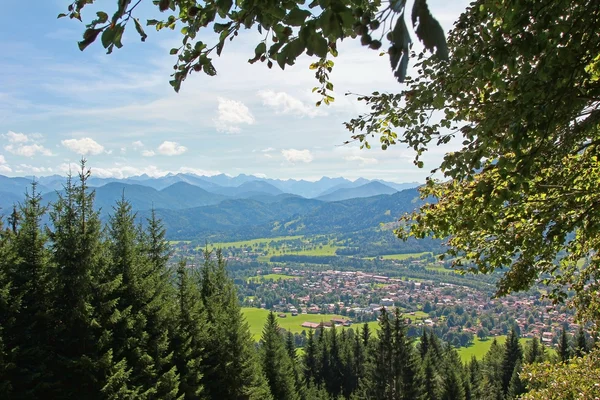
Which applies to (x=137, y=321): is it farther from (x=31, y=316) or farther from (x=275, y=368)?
(x=275, y=368)

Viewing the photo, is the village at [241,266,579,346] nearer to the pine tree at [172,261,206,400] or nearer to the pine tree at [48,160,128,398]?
the pine tree at [172,261,206,400]

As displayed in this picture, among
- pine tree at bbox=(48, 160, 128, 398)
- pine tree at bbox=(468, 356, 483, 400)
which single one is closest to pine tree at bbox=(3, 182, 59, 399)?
pine tree at bbox=(48, 160, 128, 398)

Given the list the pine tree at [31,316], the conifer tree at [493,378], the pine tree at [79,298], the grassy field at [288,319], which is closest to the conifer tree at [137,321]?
the pine tree at [79,298]

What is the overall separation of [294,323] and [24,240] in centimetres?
10664

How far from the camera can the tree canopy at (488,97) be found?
178cm

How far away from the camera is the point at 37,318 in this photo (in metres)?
10.3

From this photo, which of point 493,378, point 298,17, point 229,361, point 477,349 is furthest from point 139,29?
point 477,349

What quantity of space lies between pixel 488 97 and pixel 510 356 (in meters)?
45.9

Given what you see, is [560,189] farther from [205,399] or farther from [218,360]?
[218,360]

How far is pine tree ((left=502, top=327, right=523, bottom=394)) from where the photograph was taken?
137 feet

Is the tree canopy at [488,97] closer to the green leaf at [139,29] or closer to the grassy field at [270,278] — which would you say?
the green leaf at [139,29]

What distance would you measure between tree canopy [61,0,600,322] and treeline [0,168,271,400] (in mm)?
9117

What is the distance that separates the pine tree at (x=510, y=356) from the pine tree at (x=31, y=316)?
42.5 meters

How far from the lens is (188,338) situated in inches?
605
